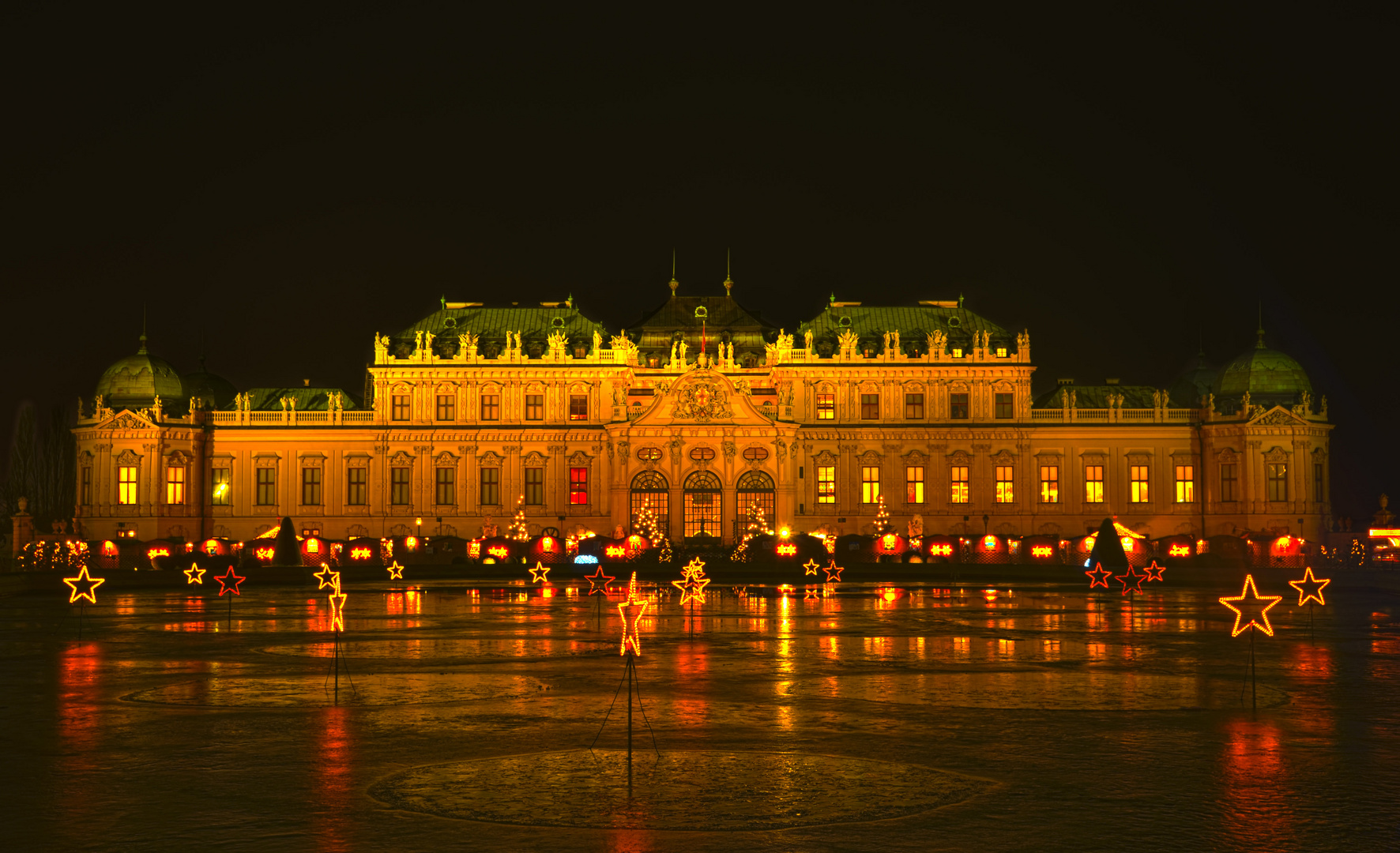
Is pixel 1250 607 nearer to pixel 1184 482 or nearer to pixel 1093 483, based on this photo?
pixel 1093 483

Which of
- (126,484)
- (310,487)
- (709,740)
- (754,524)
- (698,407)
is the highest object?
(698,407)

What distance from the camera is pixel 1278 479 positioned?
92312 millimetres

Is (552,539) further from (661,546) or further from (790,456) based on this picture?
(790,456)

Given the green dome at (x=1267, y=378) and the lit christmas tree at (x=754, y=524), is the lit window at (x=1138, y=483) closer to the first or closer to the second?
the green dome at (x=1267, y=378)

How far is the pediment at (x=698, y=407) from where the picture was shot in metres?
93.5

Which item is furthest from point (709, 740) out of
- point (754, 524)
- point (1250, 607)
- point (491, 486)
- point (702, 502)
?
point (491, 486)

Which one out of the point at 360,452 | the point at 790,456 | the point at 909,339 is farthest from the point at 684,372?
the point at 360,452

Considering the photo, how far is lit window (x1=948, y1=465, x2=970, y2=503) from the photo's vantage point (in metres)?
95.1

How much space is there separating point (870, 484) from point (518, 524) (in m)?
23.2

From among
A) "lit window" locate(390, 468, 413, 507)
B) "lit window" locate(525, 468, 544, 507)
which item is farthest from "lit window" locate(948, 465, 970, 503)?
"lit window" locate(390, 468, 413, 507)

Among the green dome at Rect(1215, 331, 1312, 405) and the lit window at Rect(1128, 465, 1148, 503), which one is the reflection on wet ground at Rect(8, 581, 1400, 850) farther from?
the green dome at Rect(1215, 331, 1312, 405)

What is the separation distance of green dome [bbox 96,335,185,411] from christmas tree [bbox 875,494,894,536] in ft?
155

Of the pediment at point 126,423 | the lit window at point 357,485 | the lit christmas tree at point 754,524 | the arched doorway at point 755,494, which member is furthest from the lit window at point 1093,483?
the pediment at point 126,423

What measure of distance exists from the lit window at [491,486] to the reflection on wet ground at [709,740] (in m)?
61.6
